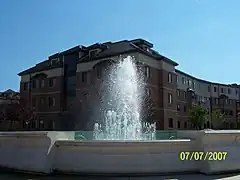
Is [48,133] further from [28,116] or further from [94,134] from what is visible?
[28,116]

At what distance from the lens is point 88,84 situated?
4166cm

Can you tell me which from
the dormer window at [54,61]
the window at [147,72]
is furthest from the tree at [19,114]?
the window at [147,72]

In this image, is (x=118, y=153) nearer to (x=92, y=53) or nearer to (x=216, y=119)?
(x=92, y=53)

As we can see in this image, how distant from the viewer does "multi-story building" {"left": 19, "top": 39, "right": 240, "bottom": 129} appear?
39.8 meters

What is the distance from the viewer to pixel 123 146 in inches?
291

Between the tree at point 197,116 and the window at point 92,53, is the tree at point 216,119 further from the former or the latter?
the window at point 92,53

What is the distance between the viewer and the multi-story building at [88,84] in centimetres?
3975

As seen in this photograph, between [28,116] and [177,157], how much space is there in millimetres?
41447

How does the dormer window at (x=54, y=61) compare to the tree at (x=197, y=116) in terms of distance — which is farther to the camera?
the tree at (x=197, y=116)

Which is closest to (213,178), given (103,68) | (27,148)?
(27,148)

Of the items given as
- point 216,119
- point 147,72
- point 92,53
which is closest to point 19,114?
point 92,53
